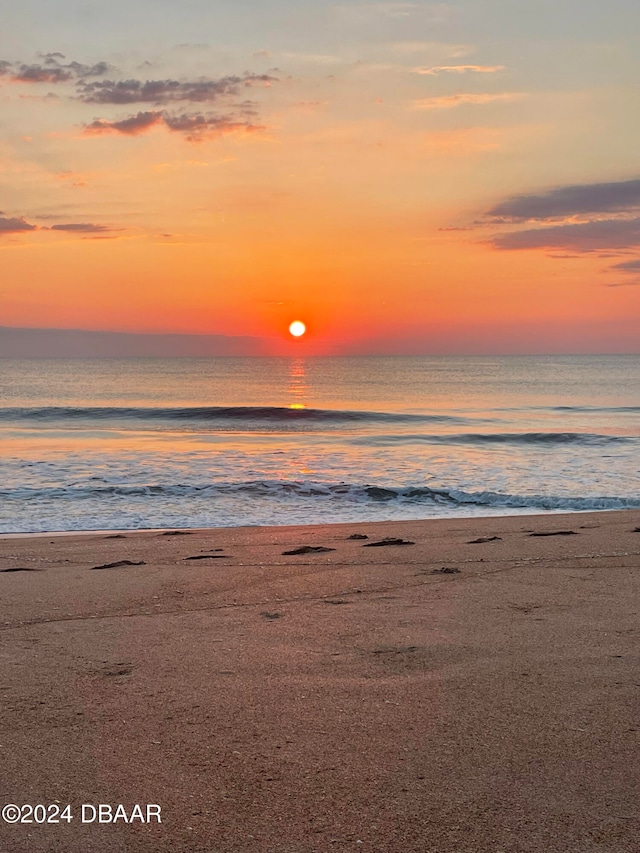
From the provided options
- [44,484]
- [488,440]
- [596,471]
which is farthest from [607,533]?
[488,440]

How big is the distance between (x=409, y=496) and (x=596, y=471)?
596 cm

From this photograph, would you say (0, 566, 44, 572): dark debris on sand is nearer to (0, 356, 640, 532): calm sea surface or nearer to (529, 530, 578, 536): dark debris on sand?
(0, 356, 640, 532): calm sea surface

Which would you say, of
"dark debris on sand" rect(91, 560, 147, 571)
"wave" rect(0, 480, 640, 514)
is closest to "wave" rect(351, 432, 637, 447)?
"wave" rect(0, 480, 640, 514)

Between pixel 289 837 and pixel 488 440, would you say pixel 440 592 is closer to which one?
pixel 289 837

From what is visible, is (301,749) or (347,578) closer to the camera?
(301,749)

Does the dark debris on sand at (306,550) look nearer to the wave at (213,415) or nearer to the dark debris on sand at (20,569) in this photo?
the dark debris on sand at (20,569)

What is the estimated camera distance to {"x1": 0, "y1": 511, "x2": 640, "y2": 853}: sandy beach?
267cm

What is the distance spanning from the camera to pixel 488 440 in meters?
30.3

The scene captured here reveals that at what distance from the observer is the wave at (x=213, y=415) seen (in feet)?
137

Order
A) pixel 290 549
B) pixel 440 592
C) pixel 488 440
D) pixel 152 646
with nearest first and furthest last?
pixel 152 646, pixel 440 592, pixel 290 549, pixel 488 440

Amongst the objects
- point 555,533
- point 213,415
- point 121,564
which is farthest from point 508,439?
point 121,564

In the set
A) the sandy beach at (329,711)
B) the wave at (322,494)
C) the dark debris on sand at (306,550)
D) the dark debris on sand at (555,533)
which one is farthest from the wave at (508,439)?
the sandy beach at (329,711)

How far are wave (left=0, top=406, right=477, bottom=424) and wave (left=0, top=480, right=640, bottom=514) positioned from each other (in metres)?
24.4

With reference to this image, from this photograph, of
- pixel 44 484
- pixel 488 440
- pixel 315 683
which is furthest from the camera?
pixel 488 440
